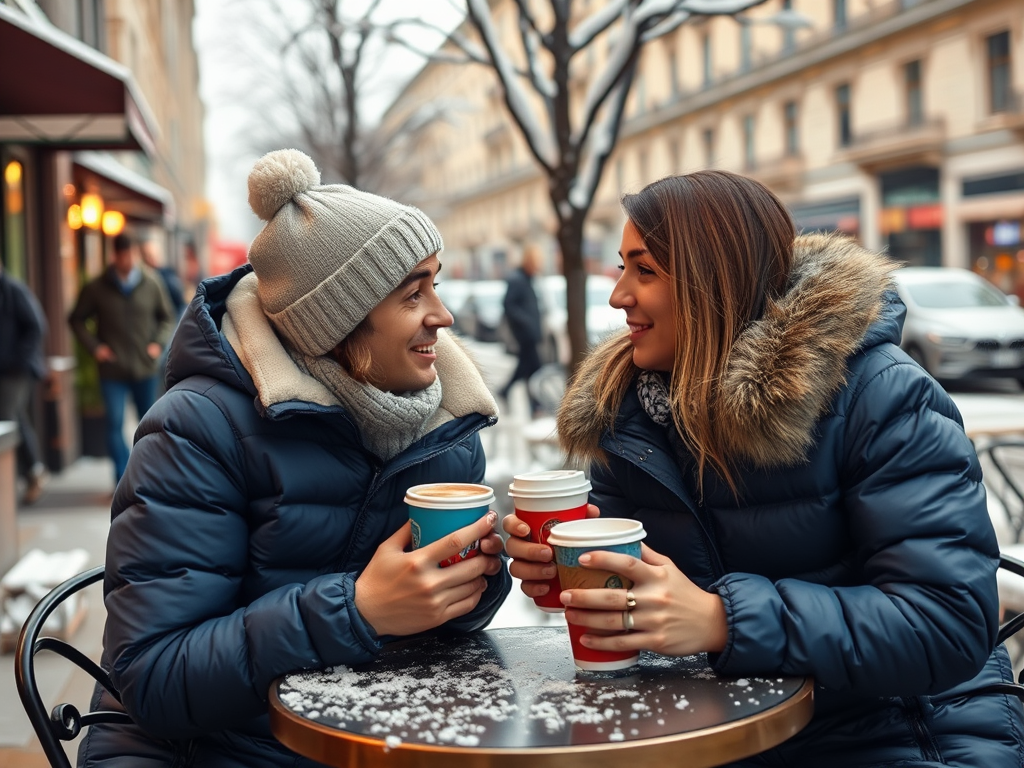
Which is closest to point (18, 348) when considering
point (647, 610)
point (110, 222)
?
point (647, 610)

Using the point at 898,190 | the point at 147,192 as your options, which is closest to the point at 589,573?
the point at 147,192

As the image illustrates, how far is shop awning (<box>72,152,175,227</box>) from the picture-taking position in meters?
12.2

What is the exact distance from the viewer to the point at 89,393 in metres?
10.7

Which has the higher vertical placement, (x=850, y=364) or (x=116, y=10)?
(x=116, y=10)

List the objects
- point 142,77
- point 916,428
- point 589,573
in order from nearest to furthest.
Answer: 1. point 589,573
2. point 916,428
3. point 142,77

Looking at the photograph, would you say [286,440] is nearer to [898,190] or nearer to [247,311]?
[247,311]

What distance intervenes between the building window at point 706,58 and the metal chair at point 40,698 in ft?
121

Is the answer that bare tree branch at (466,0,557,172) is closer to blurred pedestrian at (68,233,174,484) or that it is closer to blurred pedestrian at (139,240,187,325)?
blurred pedestrian at (68,233,174,484)

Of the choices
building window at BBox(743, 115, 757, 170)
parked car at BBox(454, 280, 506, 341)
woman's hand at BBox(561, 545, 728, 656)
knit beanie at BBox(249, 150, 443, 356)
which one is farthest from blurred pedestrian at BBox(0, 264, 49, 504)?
building window at BBox(743, 115, 757, 170)

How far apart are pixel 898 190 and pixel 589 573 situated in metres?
28.3

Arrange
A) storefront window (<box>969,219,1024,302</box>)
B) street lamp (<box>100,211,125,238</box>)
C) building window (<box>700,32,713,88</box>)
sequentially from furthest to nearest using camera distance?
building window (<box>700,32,713,88</box>)
storefront window (<box>969,219,1024,302</box>)
street lamp (<box>100,211,125,238</box>)

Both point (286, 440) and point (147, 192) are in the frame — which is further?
point (147, 192)

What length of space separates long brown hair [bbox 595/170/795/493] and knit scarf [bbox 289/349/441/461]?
1.78ft

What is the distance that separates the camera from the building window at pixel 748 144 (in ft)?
112
